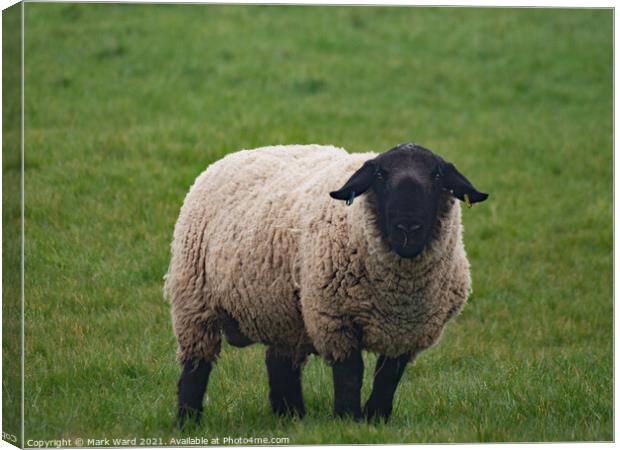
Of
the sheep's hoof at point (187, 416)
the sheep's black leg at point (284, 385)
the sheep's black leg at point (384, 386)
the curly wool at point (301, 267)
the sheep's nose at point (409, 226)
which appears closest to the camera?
the sheep's nose at point (409, 226)

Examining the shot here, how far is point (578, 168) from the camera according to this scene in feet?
39.8

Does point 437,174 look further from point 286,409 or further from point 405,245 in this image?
point 286,409

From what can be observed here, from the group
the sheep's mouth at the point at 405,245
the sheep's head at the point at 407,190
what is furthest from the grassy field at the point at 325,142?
the sheep's head at the point at 407,190

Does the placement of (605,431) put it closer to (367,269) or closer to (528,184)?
(367,269)

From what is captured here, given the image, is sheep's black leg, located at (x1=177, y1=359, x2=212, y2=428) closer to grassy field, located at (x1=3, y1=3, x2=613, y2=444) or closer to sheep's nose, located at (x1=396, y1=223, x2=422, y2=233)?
grassy field, located at (x1=3, y1=3, x2=613, y2=444)

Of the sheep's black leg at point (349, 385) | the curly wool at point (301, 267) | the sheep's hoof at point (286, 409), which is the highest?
the curly wool at point (301, 267)

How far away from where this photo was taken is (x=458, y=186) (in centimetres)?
648

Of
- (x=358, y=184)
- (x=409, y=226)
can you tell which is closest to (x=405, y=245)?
(x=409, y=226)

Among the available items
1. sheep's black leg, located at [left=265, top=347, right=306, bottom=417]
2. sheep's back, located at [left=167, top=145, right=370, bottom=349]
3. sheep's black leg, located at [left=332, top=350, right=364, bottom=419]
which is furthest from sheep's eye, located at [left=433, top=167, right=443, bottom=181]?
sheep's black leg, located at [left=265, top=347, right=306, bottom=417]

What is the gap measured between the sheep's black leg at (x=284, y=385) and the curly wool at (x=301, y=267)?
32cm

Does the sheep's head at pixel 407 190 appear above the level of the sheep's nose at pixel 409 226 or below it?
above

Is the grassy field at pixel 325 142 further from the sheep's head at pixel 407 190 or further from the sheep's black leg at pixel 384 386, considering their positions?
the sheep's head at pixel 407 190

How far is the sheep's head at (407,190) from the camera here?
6.29 m

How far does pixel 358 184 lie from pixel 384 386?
1263 millimetres
